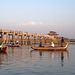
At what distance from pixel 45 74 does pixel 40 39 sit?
390ft

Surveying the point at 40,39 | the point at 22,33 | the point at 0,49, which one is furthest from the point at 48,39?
the point at 0,49

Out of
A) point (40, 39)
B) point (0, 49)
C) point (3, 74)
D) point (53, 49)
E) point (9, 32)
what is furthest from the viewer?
point (40, 39)

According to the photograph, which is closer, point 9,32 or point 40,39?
point 9,32

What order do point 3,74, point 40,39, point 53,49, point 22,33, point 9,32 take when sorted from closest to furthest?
point 3,74
point 53,49
point 9,32
point 22,33
point 40,39

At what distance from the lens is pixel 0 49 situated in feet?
145

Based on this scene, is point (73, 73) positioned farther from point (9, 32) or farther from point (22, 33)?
point (22, 33)

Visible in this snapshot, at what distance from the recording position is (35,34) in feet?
394

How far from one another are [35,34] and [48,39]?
2542 cm

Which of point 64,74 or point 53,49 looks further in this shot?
point 53,49

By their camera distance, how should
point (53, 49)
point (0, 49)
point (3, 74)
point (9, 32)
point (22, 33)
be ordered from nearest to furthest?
1. point (3, 74)
2. point (0, 49)
3. point (53, 49)
4. point (9, 32)
5. point (22, 33)

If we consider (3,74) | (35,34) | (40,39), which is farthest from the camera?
(40,39)

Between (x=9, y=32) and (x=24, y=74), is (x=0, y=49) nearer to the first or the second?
(x=24, y=74)

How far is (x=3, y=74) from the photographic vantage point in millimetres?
16000

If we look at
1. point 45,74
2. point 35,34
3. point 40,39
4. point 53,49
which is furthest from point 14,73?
point 40,39
